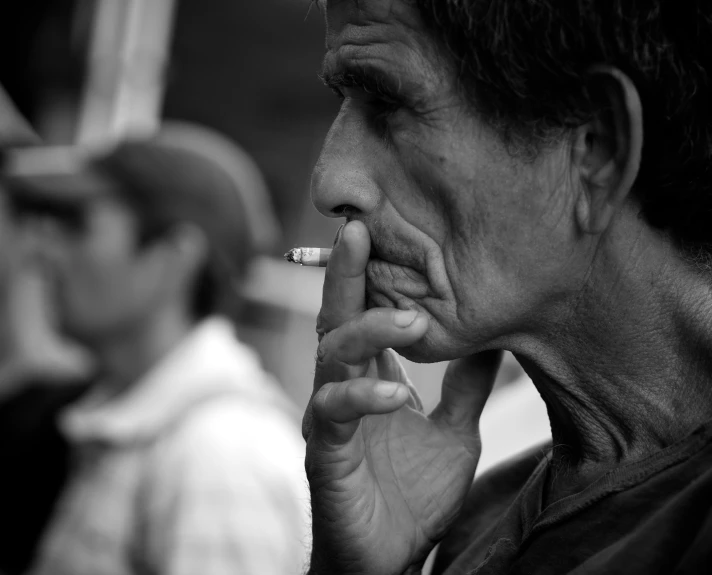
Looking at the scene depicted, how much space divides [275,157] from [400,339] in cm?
520

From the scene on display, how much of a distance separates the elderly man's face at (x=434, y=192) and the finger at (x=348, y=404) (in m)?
0.14

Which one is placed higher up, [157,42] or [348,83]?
[157,42]

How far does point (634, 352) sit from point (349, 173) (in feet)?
1.84

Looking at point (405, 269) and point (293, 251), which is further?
point (293, 251)

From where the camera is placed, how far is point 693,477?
1.26 meters

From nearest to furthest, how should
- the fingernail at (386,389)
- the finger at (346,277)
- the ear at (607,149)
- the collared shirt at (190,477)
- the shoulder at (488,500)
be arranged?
the ear at (607,149) < the fingernail at (386,389) < the finger at (346,277) < the shoulder at (488,500) < the collared shirt at (190,477)

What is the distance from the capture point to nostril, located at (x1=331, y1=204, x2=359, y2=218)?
1.53 metres

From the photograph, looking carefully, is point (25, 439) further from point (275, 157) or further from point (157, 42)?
point (157, 42)

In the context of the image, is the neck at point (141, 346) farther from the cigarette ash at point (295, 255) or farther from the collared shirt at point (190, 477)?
the cigarette ash at point (295, 255)

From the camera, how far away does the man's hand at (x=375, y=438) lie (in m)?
1.49

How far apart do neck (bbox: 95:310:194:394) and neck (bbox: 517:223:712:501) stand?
9.31ft

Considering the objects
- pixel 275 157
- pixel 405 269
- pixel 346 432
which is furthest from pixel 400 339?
pixel 275 157

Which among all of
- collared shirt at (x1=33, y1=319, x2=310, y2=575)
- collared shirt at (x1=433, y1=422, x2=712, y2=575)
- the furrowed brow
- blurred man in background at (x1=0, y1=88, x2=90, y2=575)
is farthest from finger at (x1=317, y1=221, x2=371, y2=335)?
blurred man in background at (x1=0, y1=88, x2=90, y2=575)

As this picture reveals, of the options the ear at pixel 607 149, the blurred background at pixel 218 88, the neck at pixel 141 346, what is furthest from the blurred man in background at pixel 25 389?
the ear at pixel 607 149
